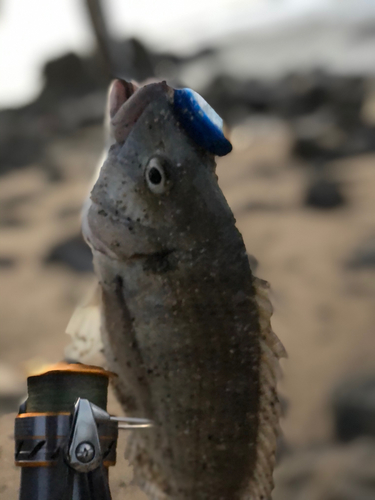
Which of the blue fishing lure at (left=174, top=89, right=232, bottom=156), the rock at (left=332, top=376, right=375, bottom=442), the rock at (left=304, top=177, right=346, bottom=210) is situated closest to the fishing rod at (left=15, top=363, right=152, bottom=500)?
the blue fishing lure at (left=174, top=89, right=232, bottom=156)

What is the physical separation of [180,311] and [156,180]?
0.56ft

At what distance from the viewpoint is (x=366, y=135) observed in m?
4.50

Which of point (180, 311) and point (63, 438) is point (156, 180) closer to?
point (180, 311)

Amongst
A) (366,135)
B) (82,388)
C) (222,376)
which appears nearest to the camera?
(82,388)

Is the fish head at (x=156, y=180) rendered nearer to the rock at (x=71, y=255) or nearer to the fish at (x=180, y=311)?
the fish at (x=180, y=311)

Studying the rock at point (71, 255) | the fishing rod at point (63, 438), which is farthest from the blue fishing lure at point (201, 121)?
the rock at point (71, 255)

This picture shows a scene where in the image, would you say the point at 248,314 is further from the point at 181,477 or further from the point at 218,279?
the point at 181,477

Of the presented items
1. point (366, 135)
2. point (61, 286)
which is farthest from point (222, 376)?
point (366, 135)

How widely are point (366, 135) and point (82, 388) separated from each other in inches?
176

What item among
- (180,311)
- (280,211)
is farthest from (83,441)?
(280,211)

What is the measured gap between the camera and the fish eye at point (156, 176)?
25.0 inches

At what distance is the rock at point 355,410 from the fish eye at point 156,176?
1.55 metres

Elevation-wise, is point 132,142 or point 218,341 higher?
point 132,142

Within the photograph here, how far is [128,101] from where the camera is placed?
607 mm
